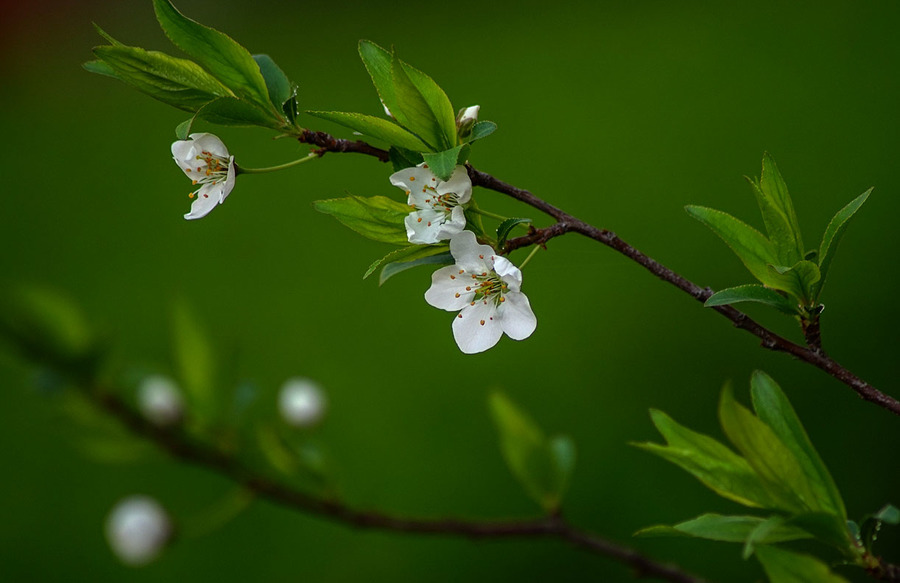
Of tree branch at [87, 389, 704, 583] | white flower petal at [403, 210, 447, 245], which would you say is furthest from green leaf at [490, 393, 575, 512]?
white flower petal at [403, 210, 447, 245]

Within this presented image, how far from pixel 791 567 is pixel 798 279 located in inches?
7.8

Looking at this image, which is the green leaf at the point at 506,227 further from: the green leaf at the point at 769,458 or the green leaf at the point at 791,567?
the green leaf at the point at 791,567

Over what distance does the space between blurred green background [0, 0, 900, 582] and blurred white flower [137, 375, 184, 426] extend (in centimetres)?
9

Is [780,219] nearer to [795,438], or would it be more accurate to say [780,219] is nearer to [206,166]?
[795,438]

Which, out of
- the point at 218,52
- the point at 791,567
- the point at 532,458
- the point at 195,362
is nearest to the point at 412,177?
the point at 218,52

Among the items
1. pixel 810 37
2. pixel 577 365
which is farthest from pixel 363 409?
pixel 810 37

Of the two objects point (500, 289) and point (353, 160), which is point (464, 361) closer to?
point (353, 160)

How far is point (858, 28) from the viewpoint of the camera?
204 centimetres

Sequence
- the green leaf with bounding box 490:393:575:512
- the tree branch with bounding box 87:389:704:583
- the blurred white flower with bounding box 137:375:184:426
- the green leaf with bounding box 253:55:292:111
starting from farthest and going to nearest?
the blurred white flower with bounding box 137:375:184:426 → the green leaf with bounding box 490:393:575:512 → the tree branch with bounding box 87:389:704:583 → the green leaf with bounding box 253:55:292:111

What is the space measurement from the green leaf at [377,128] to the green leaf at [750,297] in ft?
0.64

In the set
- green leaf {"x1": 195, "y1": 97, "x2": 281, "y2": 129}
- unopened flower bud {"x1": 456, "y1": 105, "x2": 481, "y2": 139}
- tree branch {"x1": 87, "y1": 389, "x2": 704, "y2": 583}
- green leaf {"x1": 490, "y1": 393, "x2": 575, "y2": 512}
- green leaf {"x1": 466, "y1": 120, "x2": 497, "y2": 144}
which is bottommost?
tree branch {"x1": 87, "y1": 389, "x2": 704, "y2": 583}

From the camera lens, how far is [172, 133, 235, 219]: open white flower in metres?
0.53

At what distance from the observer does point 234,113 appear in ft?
1.61

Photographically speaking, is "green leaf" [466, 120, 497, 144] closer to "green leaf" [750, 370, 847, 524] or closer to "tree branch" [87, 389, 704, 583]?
"green leaf" [750, 370, 847, 524]
